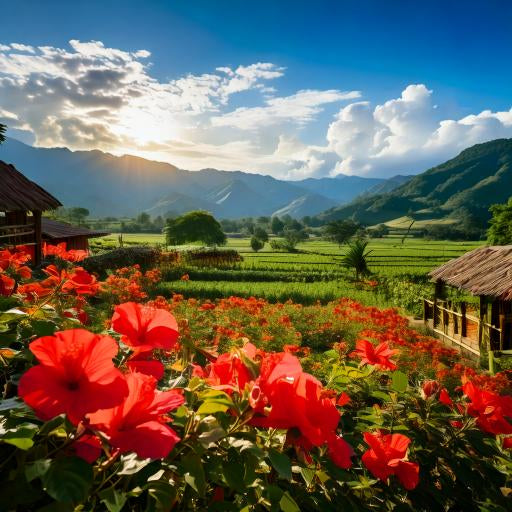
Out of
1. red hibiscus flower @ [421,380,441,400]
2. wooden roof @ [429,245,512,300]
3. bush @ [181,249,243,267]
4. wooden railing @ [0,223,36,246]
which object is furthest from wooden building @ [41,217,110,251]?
red hibiscus flower @ [421,380,441,400]

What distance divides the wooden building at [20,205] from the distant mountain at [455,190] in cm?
10660

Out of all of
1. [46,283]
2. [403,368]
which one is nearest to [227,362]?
[46,283]

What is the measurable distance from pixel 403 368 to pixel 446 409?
474cm

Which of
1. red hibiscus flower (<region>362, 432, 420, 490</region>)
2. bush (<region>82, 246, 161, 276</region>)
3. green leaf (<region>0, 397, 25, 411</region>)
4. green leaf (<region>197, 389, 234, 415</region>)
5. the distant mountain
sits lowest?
bush (<region>82, 246, 161, 276</region>)

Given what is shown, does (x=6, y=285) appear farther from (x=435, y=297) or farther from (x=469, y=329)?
(x=469, y=329)

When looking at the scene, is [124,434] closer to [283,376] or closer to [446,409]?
[283,376]

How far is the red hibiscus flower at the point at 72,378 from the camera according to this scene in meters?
0.61

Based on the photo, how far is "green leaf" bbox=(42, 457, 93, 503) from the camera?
22.9 inches

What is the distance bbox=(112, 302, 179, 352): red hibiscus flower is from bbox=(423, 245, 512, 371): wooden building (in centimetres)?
881

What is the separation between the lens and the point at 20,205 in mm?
10898

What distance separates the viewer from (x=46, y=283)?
1.83 metres

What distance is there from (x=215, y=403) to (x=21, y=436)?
0.31m

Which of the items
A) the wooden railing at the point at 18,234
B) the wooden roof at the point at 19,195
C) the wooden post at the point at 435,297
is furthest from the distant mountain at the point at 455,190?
the wooden roof at the point at 19,195

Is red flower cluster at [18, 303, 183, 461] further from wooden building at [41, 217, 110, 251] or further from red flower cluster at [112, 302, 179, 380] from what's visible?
wooden building at [41, 217, 110, 251]
